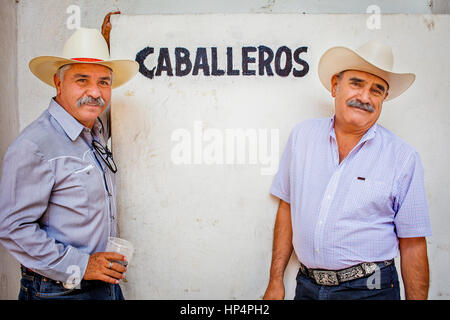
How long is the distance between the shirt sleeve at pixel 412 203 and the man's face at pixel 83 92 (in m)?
1.70

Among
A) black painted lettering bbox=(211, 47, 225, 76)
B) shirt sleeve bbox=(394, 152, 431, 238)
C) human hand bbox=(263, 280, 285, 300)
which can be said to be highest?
black painted lettering bbox=(211, 47, 225, 76)

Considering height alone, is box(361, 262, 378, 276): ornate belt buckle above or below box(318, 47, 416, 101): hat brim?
below

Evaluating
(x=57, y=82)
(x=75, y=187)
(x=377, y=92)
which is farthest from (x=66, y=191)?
(x=377, y=92)

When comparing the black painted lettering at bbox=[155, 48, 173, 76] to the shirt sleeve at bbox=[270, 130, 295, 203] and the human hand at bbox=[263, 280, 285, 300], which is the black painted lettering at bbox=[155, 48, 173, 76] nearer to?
the shirt sleeve at bbox=[270, 130, 295, 203]

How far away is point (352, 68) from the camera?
2270 millimetres

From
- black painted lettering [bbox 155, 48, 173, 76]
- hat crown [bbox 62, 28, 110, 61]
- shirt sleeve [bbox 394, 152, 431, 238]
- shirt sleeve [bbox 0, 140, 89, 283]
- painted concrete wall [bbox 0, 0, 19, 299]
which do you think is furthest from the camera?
painted concrete wall [bbox 0, 0, 19, 299]

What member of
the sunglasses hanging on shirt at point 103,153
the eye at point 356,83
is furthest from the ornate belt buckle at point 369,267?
the sunglasses hanging on shirt at point 103,153

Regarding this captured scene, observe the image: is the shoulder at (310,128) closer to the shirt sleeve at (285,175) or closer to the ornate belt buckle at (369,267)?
the shirt sleeve at (285,175)

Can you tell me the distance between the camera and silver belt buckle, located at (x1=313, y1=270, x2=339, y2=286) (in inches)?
84.9

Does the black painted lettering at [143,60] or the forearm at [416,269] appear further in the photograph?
the black painted lettering at [143,60]

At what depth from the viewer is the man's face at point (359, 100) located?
2.19 m

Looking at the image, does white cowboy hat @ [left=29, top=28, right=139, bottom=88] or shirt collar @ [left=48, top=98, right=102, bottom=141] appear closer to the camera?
shirt collar @ [left=48, top=98, right=102, bottom=141]

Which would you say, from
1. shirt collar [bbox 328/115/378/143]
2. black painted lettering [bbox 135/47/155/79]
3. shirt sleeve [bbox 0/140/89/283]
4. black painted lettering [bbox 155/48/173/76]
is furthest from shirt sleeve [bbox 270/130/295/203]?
shirt sleeve [bbox 0/140/89/283]

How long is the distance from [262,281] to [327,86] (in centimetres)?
138
